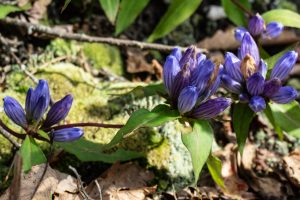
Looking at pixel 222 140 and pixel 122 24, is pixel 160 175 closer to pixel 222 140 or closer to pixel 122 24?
pixel 222 140

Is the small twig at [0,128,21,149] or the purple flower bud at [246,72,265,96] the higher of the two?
the purple flower bud at [246,72,265,96]

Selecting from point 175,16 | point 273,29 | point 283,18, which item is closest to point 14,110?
point 175,16

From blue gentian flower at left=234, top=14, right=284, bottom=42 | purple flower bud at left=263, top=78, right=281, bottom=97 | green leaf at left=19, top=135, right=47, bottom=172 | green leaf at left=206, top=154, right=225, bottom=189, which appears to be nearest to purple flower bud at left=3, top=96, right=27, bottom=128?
green leaf at left=19, top=135, right=47, bottom=172

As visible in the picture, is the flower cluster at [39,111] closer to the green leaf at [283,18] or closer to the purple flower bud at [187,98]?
the purple flower bud at [187,98]

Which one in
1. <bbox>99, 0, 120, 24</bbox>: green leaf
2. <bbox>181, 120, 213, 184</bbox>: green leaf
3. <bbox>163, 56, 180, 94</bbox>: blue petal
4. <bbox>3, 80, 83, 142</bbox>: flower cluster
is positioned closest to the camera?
<bbox>181, 120, 213, 184</bbox>: green leaf

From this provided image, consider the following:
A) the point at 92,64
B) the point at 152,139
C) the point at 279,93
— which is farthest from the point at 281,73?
the point at 92,64

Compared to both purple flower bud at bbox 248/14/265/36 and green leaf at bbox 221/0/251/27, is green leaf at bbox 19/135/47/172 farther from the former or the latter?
green leaf at bbox 221/0/251/27

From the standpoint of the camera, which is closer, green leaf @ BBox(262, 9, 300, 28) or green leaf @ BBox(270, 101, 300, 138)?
green leaf @ BBox(270, 101, 300, 138)
